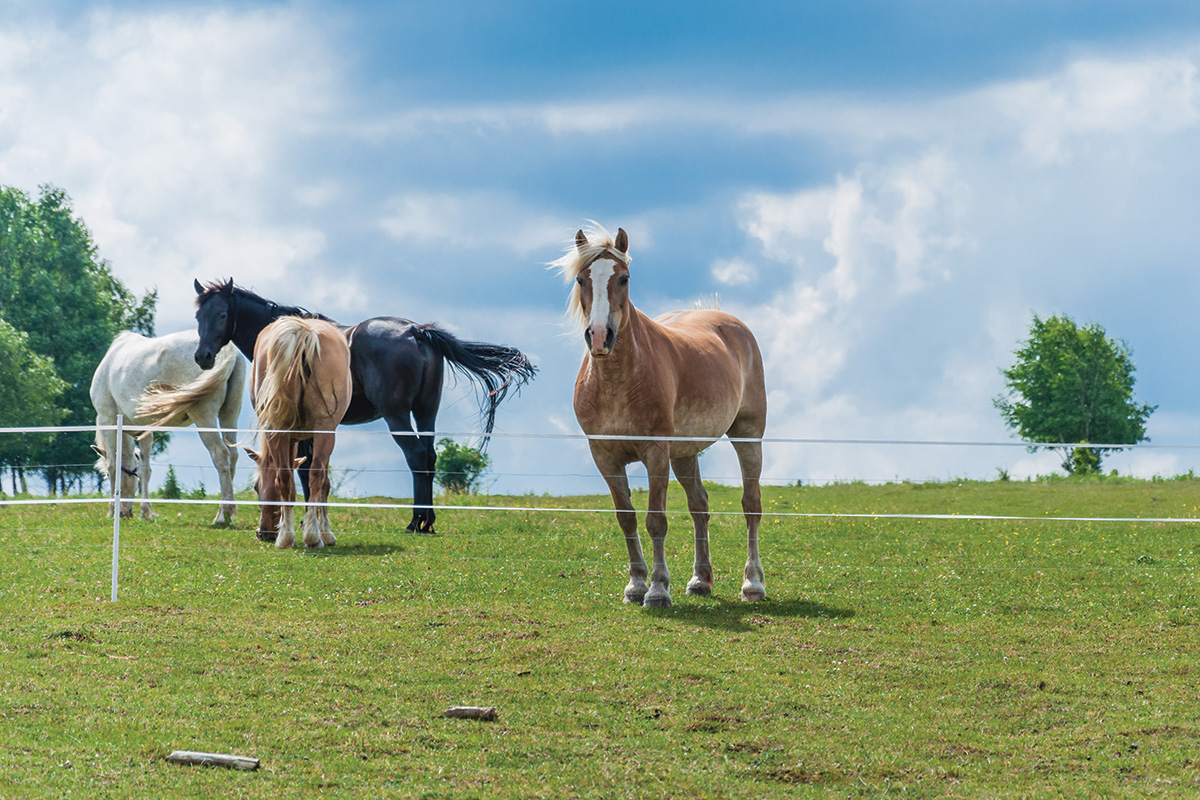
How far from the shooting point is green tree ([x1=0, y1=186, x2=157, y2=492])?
31719 mm

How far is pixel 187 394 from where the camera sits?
1345cm

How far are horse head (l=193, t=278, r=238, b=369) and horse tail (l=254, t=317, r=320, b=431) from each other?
2314mm

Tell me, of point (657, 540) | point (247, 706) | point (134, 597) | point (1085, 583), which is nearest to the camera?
point (247, 706)

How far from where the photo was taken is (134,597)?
878cm

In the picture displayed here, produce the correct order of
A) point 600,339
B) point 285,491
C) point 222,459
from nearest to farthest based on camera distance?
1. point 600,339
2. point 285,491
3. point 222,459

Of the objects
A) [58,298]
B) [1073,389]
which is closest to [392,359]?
[58,298]

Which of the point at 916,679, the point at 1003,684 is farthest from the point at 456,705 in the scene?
the point at 1003,684

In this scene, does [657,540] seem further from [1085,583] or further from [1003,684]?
[1085,583]

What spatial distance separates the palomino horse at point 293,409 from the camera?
35.4ft

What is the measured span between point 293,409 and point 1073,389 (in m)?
39.9

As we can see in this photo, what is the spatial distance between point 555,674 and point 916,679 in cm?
228

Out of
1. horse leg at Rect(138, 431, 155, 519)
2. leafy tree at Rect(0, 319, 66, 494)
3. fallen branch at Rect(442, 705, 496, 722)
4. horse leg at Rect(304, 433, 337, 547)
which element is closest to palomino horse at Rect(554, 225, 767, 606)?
fallen branch at Rect(442, 705, 496, 722)

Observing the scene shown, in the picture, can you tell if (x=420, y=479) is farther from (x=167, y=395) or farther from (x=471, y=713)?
(x=471, y=713)

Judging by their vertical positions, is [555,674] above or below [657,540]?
below
